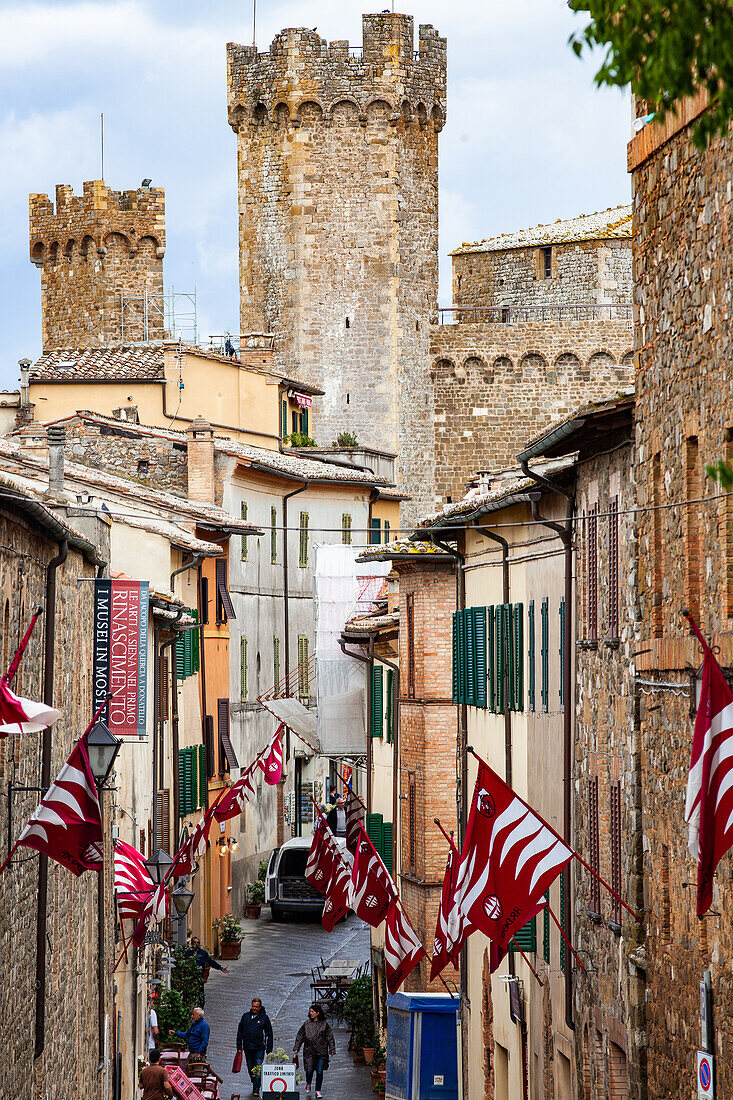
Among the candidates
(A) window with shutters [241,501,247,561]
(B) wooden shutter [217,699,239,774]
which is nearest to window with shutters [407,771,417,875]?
(B) wooden shutter [217,699,239,774]

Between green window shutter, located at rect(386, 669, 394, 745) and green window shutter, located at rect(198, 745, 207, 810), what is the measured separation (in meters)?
6.31

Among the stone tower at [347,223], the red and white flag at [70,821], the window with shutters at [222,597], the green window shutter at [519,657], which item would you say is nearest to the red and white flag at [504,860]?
the red and white flag at [70,821]

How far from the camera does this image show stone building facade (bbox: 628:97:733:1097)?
12.1 metres

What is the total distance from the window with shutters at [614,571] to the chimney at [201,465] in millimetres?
26607

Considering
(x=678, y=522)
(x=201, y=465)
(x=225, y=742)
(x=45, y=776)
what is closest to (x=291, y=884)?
(x=225, y=742)

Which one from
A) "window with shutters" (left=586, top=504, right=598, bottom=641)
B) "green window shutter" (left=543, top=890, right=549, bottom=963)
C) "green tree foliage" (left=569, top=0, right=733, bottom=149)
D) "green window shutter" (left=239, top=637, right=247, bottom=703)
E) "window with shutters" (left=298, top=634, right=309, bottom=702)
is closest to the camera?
"green tree foliage" (left=569, top=0, right=733, bottom=149)

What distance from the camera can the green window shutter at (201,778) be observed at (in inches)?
1390

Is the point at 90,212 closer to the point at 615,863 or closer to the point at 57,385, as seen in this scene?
the point at 57,385

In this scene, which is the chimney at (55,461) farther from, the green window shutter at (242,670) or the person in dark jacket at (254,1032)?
the green window shutter at (242,670)

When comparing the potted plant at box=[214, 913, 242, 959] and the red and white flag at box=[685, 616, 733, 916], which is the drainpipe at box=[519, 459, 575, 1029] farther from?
the potted plant at box=[214, 913, 242, 959]

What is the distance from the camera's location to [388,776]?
30203mm

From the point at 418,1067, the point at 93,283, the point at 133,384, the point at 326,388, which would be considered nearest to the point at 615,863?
the point at 418,1067

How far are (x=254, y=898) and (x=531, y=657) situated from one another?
2341 centimetres

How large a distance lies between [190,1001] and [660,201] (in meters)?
18.6
